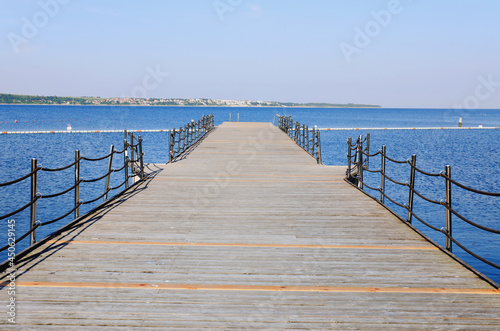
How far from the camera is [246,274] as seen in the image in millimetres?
5227

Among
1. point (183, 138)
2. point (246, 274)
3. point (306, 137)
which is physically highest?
point (306, 137)

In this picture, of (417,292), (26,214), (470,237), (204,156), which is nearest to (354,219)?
(417,292)

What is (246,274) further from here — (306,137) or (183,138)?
(306,137)

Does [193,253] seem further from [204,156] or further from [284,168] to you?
[204,156]

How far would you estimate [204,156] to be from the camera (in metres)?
17.8

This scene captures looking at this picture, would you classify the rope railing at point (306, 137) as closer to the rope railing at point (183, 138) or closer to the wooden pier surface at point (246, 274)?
the rope railing at point (183, 138)

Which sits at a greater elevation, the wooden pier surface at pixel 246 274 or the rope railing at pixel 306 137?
the rope railing at pixel 306 137

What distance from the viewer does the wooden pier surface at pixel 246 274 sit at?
13.6 ft

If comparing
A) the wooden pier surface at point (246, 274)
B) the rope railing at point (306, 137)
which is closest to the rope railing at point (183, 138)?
the rope railing at point (306, 137)

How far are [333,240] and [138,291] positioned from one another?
3.15 metres

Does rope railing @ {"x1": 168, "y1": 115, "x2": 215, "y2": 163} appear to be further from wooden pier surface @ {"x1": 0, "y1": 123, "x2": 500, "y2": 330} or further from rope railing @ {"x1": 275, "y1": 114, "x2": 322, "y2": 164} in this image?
wooden pier surface @ {"x1": 0, "y1": 123, "x2": 500, "y2": 330}

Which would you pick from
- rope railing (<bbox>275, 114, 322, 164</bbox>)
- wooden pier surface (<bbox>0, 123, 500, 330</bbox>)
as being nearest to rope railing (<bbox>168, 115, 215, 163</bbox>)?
rope railing (<bbox>275, 114, 322, 164</bbox>)

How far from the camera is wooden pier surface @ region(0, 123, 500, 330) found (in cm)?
413

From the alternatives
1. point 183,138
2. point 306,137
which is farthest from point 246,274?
point 306,137
